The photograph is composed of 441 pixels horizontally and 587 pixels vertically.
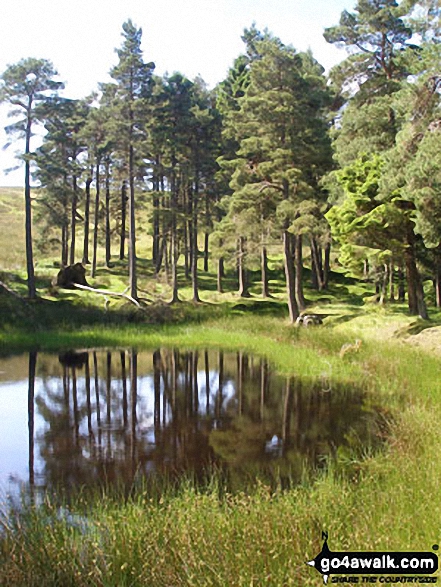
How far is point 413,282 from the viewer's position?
24.6 m

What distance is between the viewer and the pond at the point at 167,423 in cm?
820

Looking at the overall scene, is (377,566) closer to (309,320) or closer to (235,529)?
A: (235,529)

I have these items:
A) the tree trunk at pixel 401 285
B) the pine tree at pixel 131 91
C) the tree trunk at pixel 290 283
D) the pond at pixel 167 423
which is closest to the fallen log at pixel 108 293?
the pine tree at pixel 131 91

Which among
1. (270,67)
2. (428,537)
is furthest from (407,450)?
(270,67)

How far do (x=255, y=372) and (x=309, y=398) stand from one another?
4.00 metres

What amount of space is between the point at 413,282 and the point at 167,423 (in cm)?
1682

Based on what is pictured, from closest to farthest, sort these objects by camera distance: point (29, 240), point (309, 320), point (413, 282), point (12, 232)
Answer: point (413, 282), point (309, 320), point (29, 240), point (12, 232)

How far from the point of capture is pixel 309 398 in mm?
12844

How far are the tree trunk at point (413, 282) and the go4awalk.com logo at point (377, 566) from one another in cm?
1860

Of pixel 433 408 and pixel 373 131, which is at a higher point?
pixel 373 131

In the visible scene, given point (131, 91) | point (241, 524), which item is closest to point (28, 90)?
point (131, 91)

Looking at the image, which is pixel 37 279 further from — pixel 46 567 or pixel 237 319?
pixel 46 567

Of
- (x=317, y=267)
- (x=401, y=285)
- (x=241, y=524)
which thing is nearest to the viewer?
(x=241, y=524)

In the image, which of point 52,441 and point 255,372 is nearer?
point 52,441
